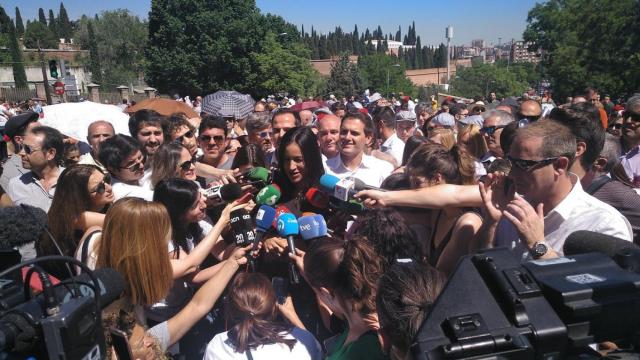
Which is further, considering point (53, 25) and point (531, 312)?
point (53, 25)

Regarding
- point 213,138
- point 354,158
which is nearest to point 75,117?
point 213,138

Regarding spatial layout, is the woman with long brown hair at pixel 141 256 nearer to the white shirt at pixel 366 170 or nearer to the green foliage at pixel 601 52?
the white shirt at pixel 366 170

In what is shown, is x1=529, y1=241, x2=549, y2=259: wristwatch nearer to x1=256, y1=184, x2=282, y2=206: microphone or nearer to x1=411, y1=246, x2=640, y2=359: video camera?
x1=411, y1=246, x2=640, y2=359: video camera

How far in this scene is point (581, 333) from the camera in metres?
1.00

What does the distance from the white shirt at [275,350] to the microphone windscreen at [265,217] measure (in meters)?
0.60

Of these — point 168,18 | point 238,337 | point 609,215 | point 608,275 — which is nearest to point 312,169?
point 238,337

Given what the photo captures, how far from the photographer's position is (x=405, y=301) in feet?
4.88

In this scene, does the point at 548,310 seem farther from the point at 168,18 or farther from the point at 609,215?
the point at 168,18

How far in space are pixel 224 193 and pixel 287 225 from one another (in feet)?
2.11

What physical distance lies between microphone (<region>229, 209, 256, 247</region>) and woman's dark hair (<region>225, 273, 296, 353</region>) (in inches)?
8.1

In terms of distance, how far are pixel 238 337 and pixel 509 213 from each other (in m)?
1.40

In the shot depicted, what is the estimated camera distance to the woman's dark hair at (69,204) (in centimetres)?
275

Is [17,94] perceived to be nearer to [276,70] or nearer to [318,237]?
[276,70]

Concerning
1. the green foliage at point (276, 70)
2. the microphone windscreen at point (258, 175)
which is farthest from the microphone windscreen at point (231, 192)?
the green foliage at point (276, 70)
